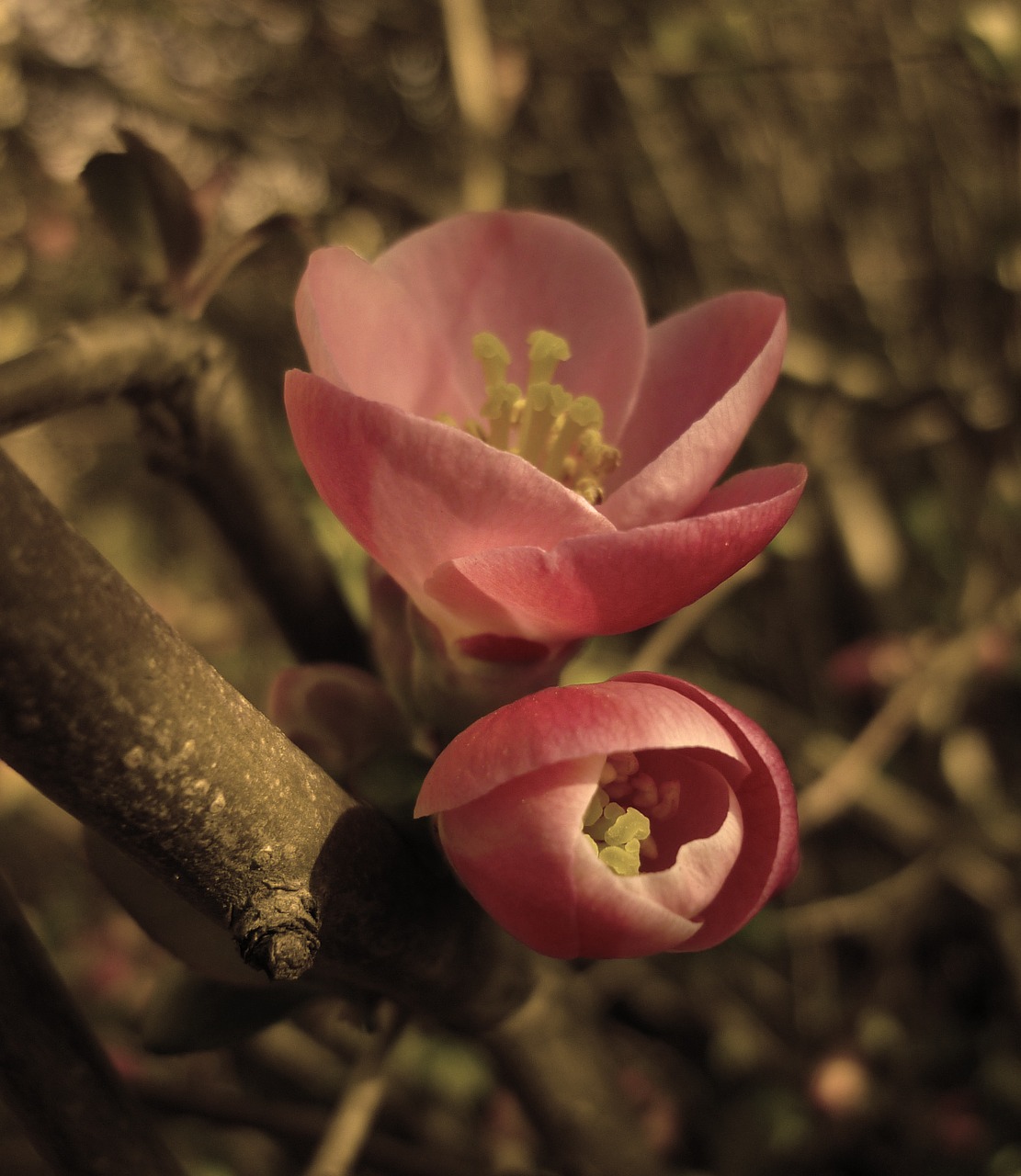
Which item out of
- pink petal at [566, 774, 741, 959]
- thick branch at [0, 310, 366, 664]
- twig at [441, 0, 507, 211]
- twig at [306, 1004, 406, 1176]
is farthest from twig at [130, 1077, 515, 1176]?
twig at [441, 0, 507, 211]

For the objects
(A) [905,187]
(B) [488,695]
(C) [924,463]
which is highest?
(B) [488,695]

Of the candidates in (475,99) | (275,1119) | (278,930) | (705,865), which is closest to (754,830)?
(705,865)

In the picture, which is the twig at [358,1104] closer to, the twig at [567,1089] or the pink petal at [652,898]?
the twig at [567,1089]

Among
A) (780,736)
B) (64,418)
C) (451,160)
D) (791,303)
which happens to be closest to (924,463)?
(791,303)

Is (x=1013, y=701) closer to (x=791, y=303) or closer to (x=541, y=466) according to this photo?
(x=791, y=303)

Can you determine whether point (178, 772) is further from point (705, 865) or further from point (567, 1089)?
point (567, 1089)

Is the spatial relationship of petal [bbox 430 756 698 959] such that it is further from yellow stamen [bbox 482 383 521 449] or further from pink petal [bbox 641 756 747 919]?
yellow stamen [bbox 482 383 521 449]
